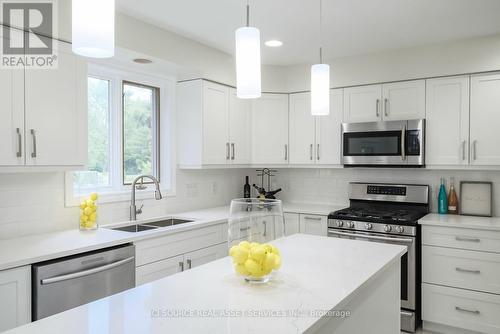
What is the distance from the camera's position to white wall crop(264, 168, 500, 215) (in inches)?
140

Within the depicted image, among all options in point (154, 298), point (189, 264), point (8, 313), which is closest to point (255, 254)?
point (154, 298)

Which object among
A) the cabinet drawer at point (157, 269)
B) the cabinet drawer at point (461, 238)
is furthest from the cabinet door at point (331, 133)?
the cabinet drawer at point (157, 269)

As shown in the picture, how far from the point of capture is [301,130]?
4.15 meters

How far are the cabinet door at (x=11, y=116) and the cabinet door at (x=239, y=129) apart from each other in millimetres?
2069

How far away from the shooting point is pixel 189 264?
302cm

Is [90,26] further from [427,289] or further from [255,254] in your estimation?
[427,289]

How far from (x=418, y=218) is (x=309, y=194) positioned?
4.55 ft

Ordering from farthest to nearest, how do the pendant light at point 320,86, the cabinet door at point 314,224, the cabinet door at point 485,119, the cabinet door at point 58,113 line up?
the cabinet door at point 314,224, the cabinet door at point 485,119, the cabinet door at point 58,113, the pendant light at point 320,86

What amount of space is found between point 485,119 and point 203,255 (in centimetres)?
265

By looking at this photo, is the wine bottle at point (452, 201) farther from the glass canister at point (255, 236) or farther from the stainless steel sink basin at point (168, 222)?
the glass canister at point (255, 236)

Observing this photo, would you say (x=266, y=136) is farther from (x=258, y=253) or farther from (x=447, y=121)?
(x=258, y=253)

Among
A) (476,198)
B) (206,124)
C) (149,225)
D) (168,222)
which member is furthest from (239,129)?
(476,198)

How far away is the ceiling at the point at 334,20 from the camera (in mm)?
2605

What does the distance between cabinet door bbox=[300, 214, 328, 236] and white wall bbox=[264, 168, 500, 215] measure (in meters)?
0.61
